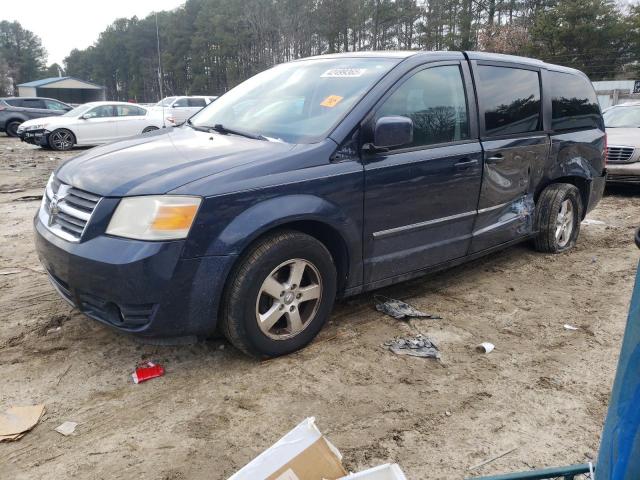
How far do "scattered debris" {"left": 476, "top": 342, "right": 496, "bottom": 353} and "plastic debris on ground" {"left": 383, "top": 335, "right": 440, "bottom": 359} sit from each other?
275 mm

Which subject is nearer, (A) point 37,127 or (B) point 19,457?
(B) point 19,457

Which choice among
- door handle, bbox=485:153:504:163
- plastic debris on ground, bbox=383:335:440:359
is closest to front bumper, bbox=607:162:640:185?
door handle, bbox=485:153:504:163

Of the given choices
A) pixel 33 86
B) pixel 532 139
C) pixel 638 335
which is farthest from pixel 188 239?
pixel 33 86

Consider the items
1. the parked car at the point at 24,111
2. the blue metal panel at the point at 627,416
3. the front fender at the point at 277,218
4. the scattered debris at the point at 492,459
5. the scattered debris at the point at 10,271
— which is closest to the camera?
the blue metal panel at the point at 627,416

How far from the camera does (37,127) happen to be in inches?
603

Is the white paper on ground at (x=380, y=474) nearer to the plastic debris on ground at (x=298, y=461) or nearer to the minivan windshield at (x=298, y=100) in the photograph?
the plastic debris on ground at (x=298, y=461)

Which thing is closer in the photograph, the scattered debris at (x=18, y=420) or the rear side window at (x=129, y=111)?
the scattered debris at (x=18, y=420)

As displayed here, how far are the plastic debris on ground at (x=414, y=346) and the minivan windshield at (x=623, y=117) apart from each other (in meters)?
8.15

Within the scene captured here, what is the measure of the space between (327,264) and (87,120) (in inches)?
577

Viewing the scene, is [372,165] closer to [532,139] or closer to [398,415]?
[398,415]

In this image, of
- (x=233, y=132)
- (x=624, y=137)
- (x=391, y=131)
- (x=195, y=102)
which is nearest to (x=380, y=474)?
(x=391, y=131)

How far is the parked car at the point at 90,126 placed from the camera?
15203mm

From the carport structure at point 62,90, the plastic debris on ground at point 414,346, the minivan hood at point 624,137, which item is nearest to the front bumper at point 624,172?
the minivan hood at point 624,137

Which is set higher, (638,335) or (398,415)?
(638,335)
